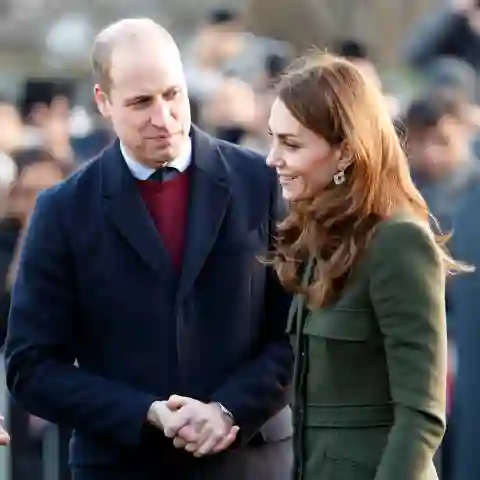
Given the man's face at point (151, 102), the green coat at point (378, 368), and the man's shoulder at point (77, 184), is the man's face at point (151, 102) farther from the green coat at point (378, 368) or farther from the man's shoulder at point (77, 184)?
the green coat at point (378, 368)

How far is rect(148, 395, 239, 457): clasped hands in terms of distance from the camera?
12.6 feet

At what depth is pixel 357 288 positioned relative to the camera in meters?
3.39

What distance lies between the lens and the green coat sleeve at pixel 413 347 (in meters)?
3.26

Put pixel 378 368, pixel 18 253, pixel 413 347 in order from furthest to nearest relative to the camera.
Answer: pixel 18 253
pixel 378 368
pixel 413 347

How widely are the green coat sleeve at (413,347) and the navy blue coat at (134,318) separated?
735 mm

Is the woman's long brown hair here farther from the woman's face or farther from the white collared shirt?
the white collared shirt

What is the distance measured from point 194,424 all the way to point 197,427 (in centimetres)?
2

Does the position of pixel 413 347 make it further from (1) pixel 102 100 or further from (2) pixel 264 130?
(2) pixel 264 130

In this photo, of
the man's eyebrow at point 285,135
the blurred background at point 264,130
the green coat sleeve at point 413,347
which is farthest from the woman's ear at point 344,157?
the blurred background at point 264,130

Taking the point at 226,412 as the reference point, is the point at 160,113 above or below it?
above

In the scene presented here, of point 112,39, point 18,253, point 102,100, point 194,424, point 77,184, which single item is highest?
point 112,39

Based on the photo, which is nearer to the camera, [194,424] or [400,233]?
[400,233]

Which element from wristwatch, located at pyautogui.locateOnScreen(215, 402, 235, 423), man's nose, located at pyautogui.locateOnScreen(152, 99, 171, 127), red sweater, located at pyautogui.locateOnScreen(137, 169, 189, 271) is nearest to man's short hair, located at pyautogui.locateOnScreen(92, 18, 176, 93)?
man's nose, located at pyautogui.locateOnScreen(152, 99, 171, 127)

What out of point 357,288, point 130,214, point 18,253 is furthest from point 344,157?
point 18,253
